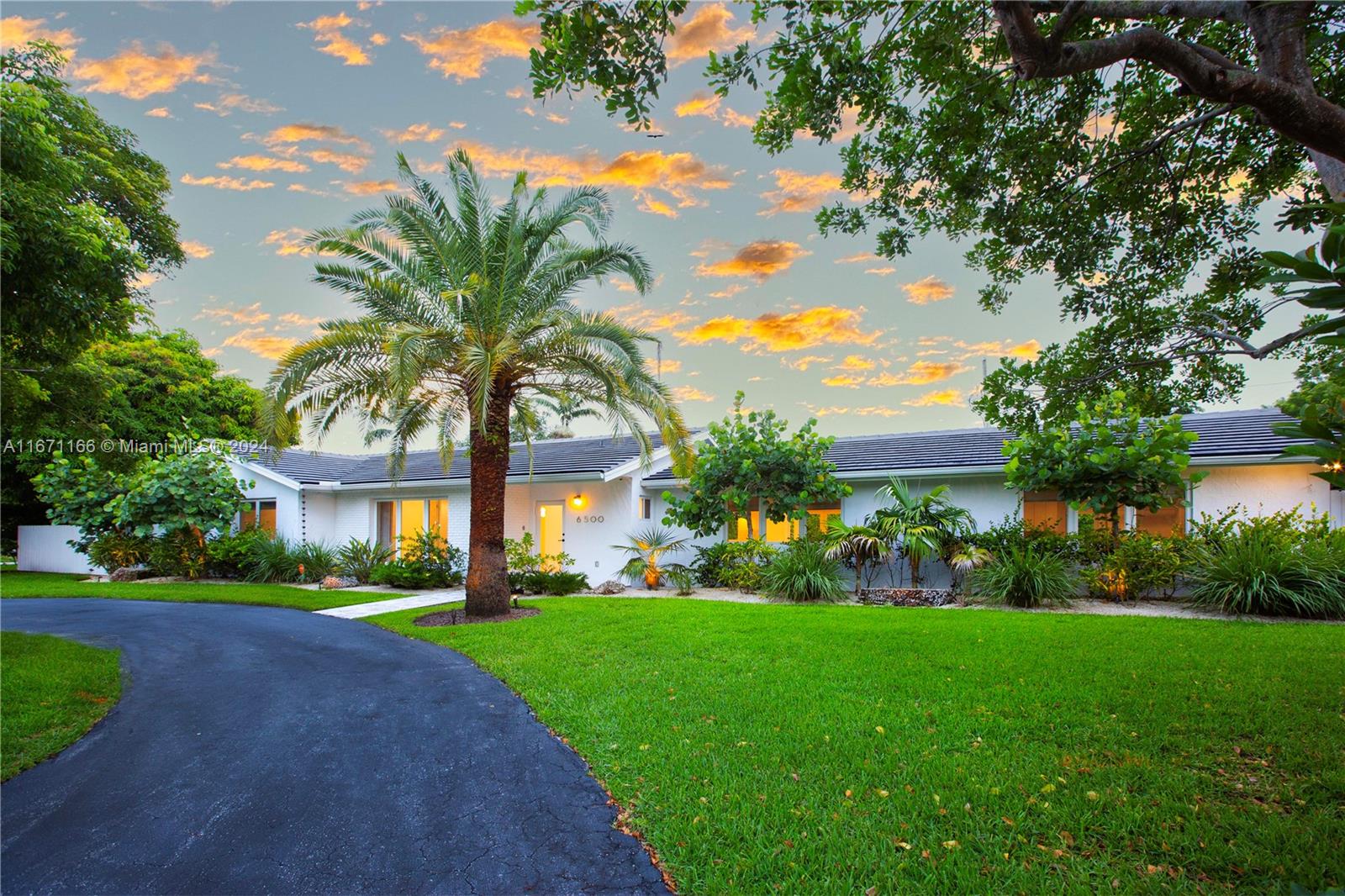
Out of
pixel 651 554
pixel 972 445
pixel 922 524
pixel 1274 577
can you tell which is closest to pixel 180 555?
pixel 651 554

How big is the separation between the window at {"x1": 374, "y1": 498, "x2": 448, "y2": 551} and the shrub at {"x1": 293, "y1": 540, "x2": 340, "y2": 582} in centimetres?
144

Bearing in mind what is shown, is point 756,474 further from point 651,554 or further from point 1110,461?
point 1110,461

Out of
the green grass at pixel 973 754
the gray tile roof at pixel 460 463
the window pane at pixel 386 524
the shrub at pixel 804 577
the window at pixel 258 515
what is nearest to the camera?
the green grass at pixel 973 754

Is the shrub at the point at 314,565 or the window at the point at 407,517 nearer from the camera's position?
the shrub at the point at 314,565

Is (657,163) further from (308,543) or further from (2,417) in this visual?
(308,543)

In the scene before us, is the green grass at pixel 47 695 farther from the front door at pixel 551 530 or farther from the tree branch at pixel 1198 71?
the front door at pixel 551 530

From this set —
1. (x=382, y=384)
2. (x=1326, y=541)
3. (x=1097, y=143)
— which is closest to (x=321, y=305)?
(x=382, y=384)

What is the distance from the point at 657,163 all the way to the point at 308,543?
52.8 ft

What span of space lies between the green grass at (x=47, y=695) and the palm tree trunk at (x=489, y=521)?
4973 mm

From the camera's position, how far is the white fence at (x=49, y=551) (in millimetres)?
23406

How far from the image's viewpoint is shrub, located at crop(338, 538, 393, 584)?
18.0 meters

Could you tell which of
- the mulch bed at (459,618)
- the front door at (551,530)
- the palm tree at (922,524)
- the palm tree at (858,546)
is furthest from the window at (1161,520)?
the front door at (551,530)

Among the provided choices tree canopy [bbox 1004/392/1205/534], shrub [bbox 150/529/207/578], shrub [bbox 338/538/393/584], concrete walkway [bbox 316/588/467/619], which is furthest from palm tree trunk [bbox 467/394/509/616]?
shrub [bbox 150/529/207/578]

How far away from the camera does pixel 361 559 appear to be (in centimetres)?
1831
